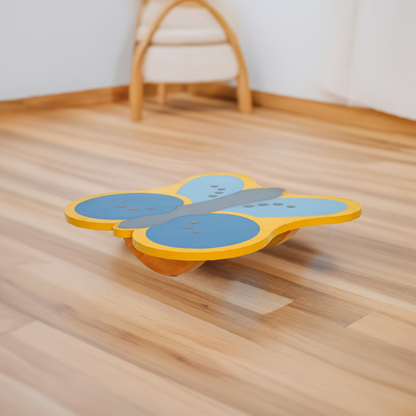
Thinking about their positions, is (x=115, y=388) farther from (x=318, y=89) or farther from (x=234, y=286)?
(x=318, y=89)

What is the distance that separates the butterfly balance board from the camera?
817mm

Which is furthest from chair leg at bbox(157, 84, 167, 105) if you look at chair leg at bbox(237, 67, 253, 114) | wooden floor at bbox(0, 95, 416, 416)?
wooden floor at bbox(0, 95, 416, 416)

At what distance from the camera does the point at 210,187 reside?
111cm

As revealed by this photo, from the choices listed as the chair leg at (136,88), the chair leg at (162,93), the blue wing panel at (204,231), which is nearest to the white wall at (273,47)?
the chair leg at (162,93)

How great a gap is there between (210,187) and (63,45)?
4.98 ft

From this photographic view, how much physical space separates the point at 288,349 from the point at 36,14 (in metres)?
1.94

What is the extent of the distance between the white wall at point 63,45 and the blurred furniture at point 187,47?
10.0 inches

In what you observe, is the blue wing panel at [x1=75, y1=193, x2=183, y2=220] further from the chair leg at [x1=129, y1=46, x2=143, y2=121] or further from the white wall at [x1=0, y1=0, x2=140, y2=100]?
the white wall at [x1=0, y1=0, x2=140, y2=100]

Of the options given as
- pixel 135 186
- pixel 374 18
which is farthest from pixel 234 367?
pixel 374 18

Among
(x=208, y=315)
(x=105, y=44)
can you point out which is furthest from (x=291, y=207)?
(x=105, y=44)

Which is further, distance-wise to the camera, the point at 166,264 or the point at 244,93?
the point at 244,93

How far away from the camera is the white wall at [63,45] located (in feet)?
7.17

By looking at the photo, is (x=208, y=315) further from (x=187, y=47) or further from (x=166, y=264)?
(x=187, y=47)

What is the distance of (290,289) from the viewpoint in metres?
0.88
